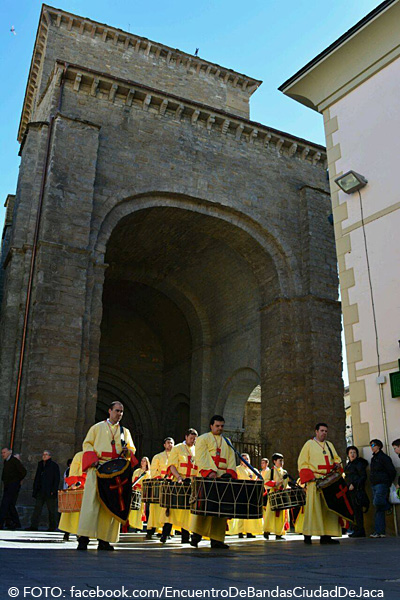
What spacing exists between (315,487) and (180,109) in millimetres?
13801

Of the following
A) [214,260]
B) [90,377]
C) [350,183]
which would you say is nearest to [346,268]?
[350,183]

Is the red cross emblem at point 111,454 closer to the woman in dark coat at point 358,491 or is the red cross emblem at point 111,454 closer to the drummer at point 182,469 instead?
the drummer at point 182,469

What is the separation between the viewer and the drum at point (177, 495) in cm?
782

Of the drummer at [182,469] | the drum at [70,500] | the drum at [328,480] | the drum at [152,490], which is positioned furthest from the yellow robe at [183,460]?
the drum at [328,480]

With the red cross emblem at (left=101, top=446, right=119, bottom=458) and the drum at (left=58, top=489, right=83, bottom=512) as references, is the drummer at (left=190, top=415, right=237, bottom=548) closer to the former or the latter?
the red cross emblem at (left=101, top=446, right=119, bottom=458)

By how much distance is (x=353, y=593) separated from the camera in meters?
3.02

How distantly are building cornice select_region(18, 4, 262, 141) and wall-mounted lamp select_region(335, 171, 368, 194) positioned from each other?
670 inches

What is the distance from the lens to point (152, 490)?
9.11 meters

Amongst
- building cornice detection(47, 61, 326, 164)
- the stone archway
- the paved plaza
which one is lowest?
the paved plaza

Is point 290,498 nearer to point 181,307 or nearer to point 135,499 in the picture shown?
point 135,499

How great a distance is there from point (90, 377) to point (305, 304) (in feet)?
24.1

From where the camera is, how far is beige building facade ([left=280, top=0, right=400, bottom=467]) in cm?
918

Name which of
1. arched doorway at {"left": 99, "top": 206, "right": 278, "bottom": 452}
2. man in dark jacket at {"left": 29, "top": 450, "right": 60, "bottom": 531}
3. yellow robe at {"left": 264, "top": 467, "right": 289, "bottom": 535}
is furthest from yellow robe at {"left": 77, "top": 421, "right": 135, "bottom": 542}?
arched doorway at {"left": 99, "top": 206, "right": 278, "bottom": 452}

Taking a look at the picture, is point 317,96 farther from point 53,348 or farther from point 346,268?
point 53,348
